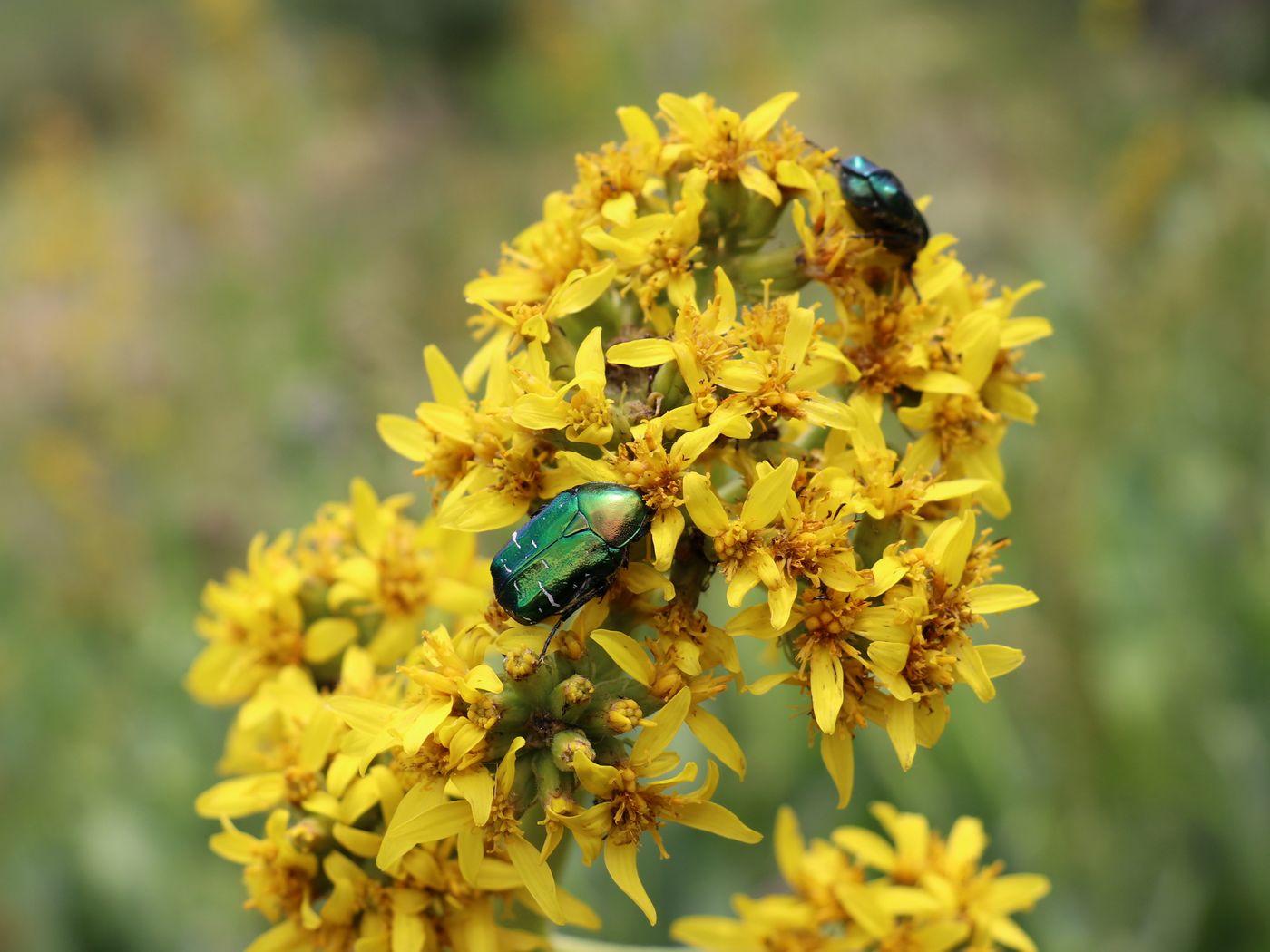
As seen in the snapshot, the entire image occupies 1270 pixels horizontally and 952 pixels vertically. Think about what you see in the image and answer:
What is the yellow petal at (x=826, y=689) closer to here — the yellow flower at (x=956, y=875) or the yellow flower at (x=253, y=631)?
the yellow flower at (x=956, y=875)

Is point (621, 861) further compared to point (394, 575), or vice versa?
point (394, 575)

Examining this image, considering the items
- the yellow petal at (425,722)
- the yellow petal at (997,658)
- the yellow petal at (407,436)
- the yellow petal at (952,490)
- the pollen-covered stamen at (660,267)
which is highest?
the pollen-covered stamen at (660,267)

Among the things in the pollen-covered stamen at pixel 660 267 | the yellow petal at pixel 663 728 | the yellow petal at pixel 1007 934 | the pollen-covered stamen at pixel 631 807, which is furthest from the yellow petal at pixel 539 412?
the yellow petal at pixel 1007 934

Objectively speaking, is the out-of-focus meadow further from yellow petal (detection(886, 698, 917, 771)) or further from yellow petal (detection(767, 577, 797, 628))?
yellow petal (detection(767, 577, 797, 628))

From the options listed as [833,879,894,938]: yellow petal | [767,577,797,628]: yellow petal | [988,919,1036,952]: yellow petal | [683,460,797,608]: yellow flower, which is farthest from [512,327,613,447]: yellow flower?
[988,919,1036,952]: yellow petal

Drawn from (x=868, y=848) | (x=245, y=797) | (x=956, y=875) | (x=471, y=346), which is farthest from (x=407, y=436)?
(x=471, y=346)

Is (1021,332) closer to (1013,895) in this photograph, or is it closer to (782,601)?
(782,601)
